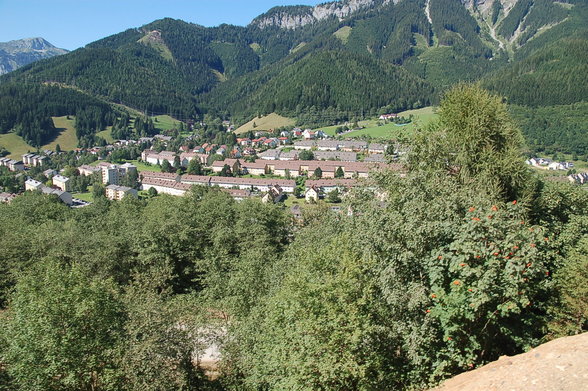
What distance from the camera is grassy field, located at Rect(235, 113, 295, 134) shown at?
155 meters

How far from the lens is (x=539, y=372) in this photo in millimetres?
8453

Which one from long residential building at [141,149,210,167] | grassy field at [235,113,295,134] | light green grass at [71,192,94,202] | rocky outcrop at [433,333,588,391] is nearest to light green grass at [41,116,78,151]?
long residential building at [141,149,210,167]

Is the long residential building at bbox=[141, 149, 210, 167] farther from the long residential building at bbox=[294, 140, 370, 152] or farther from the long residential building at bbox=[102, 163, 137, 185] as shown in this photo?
the long residential building at bbox=[294, 140, 370, 152]

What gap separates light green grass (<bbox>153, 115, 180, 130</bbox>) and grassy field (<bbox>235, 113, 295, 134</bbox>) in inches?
1438

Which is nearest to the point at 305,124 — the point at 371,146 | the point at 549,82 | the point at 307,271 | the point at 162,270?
the point at 371,146

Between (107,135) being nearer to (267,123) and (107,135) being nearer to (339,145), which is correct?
(267,123)

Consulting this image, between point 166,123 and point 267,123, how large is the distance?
5687 centimetres

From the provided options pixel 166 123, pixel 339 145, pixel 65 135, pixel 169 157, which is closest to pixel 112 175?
pixel 169 157

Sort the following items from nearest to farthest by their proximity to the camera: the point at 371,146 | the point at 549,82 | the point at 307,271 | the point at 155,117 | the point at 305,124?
the point at 307,271, the point at 371,146, the point at 549,82, the point at 305,124, the point at 155,117

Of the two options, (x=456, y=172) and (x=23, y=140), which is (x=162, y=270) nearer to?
(x=456, y=172)

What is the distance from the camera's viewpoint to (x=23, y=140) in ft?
462

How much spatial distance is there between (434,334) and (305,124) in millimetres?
144077

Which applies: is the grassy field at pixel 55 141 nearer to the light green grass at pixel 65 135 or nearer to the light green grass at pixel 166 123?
the light green grass at pixel 65 135

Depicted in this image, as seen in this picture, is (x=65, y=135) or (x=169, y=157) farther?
(x=65, y=135)
